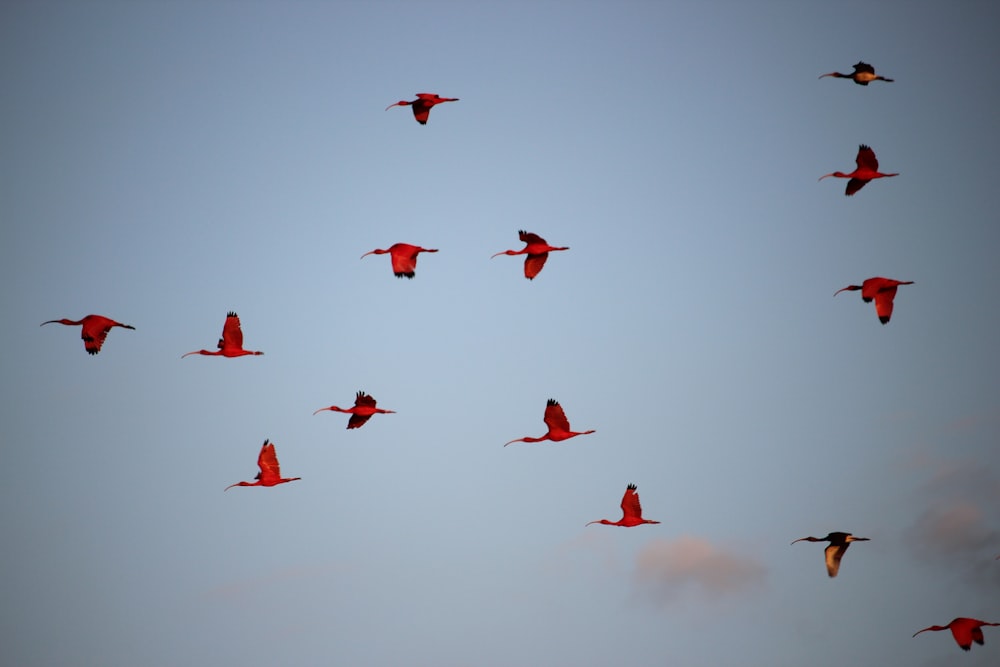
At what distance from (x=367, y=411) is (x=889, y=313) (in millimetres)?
16882

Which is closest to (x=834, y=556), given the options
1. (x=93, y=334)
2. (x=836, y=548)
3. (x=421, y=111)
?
(x=836, y=548)

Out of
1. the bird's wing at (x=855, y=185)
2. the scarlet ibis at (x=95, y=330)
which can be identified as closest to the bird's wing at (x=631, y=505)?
the bird's wing at (x=855, y=185)

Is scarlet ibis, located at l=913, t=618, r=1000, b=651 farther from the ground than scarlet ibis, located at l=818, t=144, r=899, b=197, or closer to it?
closer to it

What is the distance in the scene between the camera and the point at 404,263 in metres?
38.0

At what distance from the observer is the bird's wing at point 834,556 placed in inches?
1414

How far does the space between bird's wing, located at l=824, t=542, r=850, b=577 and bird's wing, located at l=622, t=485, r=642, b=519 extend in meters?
8.66

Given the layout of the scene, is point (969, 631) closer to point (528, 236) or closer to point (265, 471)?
point (528, 236)

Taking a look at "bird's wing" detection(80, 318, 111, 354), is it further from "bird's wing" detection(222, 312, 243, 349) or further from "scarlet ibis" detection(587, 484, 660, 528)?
"scarlet ibis" detection(587, 484, 660, 528)

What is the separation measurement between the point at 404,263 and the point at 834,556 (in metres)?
15.5

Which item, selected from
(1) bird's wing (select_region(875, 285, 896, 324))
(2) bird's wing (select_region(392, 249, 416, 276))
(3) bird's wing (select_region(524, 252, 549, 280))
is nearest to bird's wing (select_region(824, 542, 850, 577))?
(1) bird's wing (select_region(875, 285, 896, 324))

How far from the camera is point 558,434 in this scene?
41625 mm

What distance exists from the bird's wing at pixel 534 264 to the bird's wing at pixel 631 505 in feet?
30.0

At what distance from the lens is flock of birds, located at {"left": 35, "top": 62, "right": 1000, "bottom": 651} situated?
36406 mm

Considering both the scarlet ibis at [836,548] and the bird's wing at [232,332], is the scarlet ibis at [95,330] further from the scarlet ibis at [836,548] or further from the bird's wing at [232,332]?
the scarlet ibis at [836,548]
